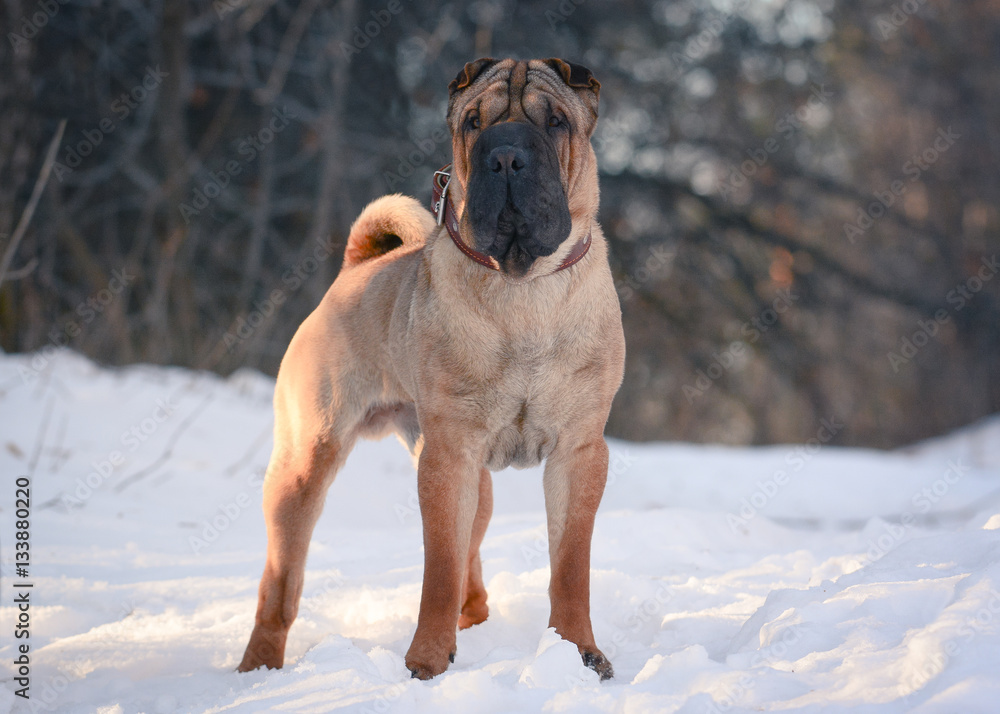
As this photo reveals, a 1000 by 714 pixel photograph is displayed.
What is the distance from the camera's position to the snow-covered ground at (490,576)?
2049 mm

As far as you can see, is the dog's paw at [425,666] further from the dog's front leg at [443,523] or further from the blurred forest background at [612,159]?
the blurred forest background at [612,159]

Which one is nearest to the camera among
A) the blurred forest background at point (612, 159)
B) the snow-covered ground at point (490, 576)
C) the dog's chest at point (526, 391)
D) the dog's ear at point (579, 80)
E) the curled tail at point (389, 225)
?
the snow-covered ground at point (490, 576)

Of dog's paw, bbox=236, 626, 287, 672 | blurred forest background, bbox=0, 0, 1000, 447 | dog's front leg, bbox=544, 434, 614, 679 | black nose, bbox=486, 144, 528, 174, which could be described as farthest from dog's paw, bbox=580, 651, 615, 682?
blurred forest background, bbox=0, 0, 1000, 447

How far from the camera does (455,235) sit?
295cm

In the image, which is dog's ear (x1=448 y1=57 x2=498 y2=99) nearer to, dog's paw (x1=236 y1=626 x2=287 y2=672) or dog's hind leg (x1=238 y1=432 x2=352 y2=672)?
dog's hind leg (x1=238 y1=432 x2=352 y2=672)

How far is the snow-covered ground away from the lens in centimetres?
205

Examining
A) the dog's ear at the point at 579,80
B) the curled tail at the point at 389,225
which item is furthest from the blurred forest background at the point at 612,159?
the dog's ear at the point at 579,80

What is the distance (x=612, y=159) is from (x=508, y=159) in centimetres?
922

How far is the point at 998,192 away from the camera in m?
13.0

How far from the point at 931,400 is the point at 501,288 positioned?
1313cm

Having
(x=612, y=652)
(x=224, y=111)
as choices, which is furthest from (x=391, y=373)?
(x=224, y=111)

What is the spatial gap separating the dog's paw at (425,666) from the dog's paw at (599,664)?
44 centimetres

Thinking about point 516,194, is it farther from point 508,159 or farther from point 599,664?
point 599,664

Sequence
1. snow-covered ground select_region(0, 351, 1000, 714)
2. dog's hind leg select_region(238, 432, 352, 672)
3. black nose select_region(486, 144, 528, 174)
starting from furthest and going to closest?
1. dog's hind leg select_region(238, 432, 352, 672)
2. black nose select_region(486, 144, 528, 174)
3. snow-covered ground select_region(0, 351, 1000, 714)
